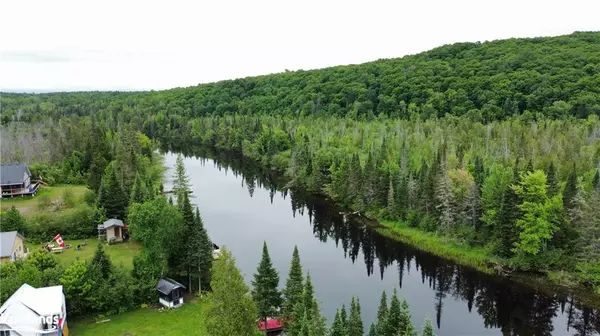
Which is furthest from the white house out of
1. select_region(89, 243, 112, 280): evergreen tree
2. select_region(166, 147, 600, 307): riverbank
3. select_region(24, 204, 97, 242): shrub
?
Answer: select_region(166, 147, 600, 307): riverbank

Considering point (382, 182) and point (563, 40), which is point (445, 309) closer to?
point (382, 182)

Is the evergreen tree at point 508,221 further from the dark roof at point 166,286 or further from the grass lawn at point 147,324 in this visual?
the dark roof at point 166,286

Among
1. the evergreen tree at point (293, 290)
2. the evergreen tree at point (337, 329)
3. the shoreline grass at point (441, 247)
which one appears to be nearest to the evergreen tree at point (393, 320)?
the evergreen tree at point (337, 329)

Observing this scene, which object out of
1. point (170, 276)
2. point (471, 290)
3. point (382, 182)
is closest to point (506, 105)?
point (382, 182)

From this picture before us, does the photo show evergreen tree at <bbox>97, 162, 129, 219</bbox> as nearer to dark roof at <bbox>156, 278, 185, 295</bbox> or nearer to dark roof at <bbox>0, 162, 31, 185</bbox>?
dark roof at <bbox>156, 278, 185, 295</bbox>

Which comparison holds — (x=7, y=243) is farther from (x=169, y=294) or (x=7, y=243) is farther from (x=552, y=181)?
(x=552, y=181)

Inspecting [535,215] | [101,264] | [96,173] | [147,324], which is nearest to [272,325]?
[147,324]
